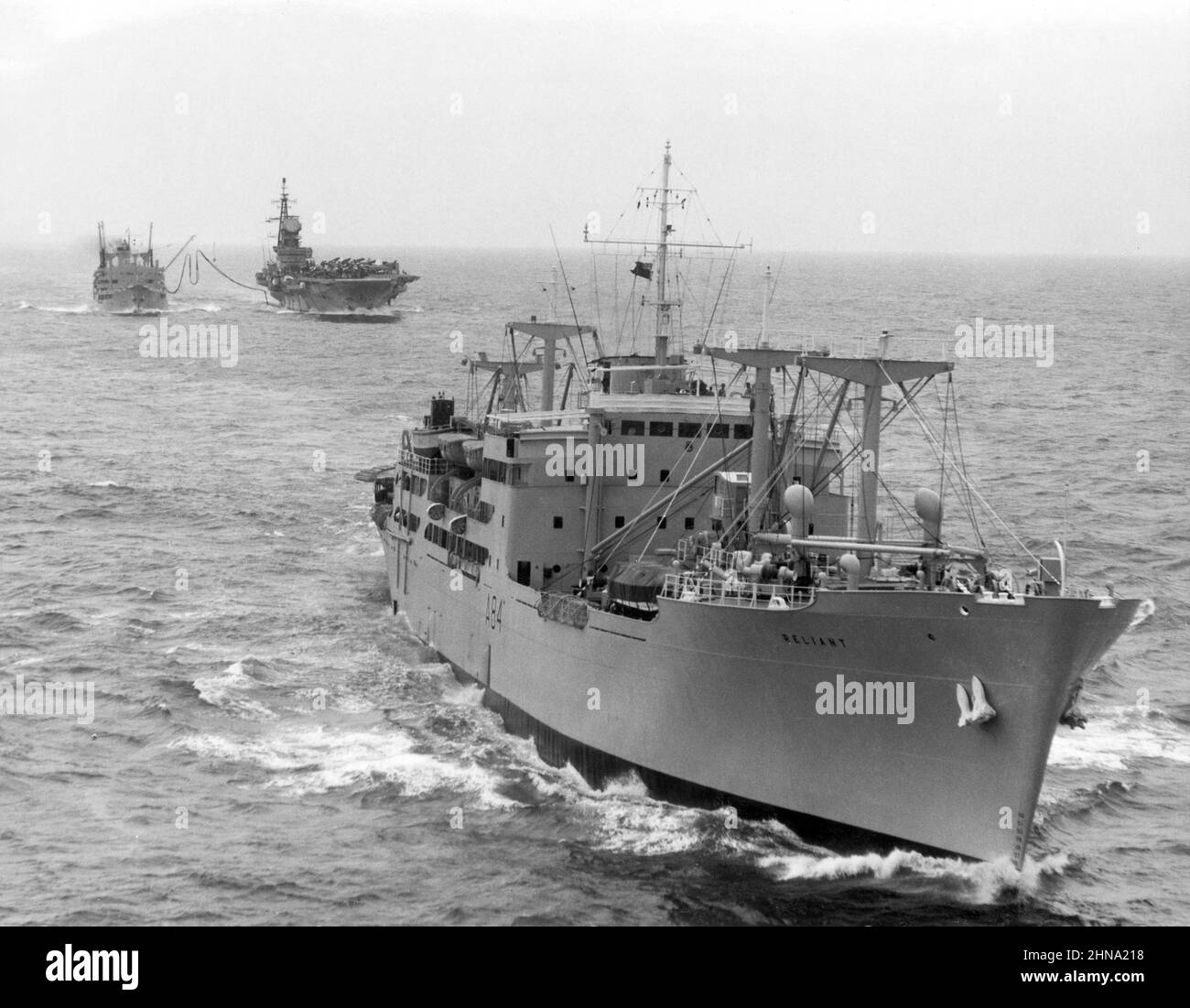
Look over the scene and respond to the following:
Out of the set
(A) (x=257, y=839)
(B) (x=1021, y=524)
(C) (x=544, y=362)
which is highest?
(C) (x=544, y=362)

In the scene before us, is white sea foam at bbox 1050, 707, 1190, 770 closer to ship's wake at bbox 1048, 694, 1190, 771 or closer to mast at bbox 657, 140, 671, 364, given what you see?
ship's wake at bbox 1048, 694, 1190, 771

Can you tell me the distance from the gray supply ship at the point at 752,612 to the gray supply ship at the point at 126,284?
116419 millimetres

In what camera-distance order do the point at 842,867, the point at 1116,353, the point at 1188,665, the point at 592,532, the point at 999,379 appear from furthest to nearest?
the point at 1116,353, the point at 999,379, the point at 1188,665, the point at 592,532, the point at 842,867

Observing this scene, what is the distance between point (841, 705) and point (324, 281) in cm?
12883

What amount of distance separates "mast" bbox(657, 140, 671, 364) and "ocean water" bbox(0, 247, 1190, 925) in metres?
9.69

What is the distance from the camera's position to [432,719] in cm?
3528

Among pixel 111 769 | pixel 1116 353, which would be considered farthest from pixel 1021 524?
pixel 1116 353

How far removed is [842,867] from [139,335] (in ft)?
357

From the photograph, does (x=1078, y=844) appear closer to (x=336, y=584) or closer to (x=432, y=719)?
(x=432, y=719)

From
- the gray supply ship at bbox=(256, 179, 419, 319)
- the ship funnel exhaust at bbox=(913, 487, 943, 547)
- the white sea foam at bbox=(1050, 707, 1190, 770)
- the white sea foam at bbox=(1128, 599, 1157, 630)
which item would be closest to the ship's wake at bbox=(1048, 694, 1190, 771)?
the white sea foam at bbox=(1050, 707, 1190, 770)

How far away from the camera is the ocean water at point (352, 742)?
2564 cm

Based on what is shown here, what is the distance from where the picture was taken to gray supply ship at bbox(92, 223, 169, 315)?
14875 cm

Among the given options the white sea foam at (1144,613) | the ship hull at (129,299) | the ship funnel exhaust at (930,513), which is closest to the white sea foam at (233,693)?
the ship funnel exhaust at (930,513)

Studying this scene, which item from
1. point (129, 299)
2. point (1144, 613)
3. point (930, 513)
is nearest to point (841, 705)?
point (930, 513)
